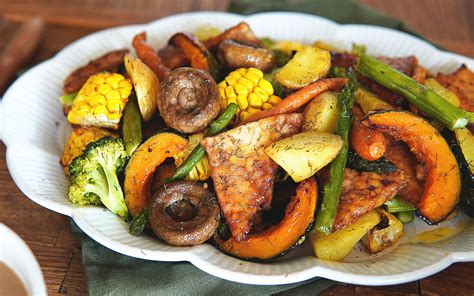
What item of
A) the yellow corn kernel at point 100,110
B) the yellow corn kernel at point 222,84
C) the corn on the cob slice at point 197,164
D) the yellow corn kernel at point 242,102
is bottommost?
the corn on the cob slice at point 197,164

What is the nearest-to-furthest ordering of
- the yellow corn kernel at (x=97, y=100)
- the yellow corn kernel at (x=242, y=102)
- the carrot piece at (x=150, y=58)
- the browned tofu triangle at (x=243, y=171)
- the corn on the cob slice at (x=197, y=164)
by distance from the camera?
the browned tofu triangle at (x=243, y=171)
the corn on the cob slice at (x=197, y=164)
the yellow corn kernel at (x=242, y=102)
the yellow corn kernel at (x=97, y=100)
the carrot piece at (x=150, y=58)

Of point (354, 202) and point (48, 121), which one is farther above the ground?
point (354, 202)

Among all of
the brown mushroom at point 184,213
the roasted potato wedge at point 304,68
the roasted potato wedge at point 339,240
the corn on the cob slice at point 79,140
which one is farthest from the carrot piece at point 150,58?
the roasted potato wedge at point 339,240

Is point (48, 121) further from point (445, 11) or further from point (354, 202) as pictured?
point (445, 11)

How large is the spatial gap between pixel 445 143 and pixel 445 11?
2.66 meters

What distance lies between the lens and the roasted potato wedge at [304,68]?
3115 millimetres

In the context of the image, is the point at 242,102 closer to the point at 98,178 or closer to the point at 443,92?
the point at 98,178

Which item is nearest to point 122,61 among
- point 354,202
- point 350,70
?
point 350,70

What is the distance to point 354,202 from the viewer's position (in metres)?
2.73

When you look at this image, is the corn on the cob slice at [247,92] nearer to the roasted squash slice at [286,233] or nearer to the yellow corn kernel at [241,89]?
the yellow corn kernel at [241,89]

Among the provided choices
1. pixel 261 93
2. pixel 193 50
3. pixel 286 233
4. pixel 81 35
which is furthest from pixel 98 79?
pixel 81 35

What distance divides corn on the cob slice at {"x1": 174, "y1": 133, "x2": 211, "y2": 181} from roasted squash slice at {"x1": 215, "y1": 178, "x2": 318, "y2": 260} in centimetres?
39

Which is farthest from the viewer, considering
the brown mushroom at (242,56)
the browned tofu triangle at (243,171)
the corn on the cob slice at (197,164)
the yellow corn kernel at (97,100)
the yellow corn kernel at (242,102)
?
the brown mushroom at (242,56)

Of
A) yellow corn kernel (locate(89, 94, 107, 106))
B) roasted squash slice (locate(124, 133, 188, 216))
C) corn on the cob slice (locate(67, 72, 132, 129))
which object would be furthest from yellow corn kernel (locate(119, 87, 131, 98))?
roasted squash slice (locate(124, 133, 188, 216))
